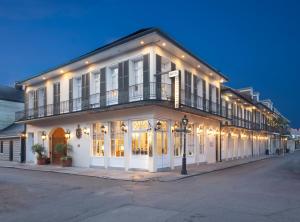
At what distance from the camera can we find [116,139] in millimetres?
19281

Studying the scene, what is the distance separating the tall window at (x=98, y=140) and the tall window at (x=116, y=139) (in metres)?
0.99

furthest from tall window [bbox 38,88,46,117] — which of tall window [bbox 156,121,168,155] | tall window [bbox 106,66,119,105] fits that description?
tall window [bbox 156,121,168,155]

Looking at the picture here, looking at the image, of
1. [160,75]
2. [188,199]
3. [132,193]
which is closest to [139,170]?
[160,75]

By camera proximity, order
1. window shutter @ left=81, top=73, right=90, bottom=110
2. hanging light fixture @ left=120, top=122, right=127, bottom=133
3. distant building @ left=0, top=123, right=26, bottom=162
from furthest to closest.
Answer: distant building @ left=0, top=123, right=26, bottom=162
window shutter @ left=81, top=73, right=90, bottom=110
hanging light fixture @ left=120, top=122, right=127, bottom=133

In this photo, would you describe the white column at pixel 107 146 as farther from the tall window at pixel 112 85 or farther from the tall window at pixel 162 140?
the tall window at pixel 162 140

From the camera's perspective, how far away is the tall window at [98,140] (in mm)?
20203

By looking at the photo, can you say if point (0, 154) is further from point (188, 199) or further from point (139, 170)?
point (188, 199)

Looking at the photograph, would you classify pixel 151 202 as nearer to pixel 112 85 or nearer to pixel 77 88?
pixel 112 85

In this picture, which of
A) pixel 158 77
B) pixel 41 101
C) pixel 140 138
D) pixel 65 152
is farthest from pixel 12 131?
pixel 158 77

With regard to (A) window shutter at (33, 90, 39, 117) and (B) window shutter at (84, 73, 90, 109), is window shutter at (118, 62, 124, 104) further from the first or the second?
(A) window shutter at (33, 90, 39, 117)

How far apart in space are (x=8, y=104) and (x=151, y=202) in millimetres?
29087

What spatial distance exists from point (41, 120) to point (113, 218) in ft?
64.8

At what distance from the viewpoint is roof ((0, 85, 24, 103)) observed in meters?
33.5

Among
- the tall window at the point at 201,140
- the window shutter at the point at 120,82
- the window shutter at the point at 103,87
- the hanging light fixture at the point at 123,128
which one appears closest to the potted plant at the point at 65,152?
the window shutter at the point at 103,87
